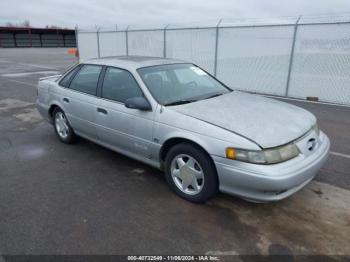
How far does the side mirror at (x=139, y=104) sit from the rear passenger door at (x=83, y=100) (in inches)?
35.5

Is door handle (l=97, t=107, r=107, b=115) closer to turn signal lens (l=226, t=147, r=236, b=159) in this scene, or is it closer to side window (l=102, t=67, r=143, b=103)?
side window (l=102, t=67, r=143, b=103)

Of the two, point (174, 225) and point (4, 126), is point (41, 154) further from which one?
point (174, 225)

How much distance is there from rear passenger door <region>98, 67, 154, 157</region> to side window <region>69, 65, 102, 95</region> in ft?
0.76

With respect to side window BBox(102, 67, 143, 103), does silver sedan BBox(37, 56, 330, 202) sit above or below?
below

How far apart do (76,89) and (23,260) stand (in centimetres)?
281

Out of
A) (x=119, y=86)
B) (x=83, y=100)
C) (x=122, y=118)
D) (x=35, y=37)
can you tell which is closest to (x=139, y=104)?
(x=122, y=118)

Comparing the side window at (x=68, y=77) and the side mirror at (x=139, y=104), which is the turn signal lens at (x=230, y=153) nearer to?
the side mirror at (x=139, y=104)

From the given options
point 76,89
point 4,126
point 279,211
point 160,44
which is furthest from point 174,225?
point 160,44

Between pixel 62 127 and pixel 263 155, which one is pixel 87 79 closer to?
pixel 62 127

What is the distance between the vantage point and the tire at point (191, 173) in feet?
9.84

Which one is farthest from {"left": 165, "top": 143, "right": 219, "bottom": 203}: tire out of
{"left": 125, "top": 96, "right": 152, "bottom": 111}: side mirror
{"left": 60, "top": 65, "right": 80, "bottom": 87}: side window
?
{"left": 60, "top": 65, "right": 80, "bottom": 87}: side window

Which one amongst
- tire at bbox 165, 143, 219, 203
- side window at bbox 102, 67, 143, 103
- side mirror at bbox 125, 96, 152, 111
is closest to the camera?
tire at bbox 165, 143, 219, 203

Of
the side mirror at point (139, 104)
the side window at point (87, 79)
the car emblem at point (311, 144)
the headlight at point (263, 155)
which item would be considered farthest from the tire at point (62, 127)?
the car emblem at point (311, 144)

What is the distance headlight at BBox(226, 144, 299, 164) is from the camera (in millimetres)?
2689
